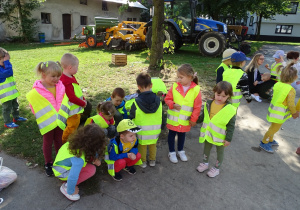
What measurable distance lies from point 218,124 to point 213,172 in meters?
0.72

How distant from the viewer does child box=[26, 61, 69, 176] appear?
8.96 ft

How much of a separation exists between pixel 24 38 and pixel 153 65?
48.3 feet

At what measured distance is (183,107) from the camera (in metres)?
3.18

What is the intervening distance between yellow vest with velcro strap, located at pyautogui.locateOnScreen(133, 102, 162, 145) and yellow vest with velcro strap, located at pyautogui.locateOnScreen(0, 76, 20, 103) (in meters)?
2.46

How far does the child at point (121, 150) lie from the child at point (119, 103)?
650 millimetres

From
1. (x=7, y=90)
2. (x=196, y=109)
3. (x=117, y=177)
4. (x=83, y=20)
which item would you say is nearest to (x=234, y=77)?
(x=196, y=109)

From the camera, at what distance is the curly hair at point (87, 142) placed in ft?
7.81

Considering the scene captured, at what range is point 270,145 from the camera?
383 centimetres

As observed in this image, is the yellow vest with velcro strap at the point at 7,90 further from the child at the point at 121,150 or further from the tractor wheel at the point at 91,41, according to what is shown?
the tractor wheel at the point at 91,41

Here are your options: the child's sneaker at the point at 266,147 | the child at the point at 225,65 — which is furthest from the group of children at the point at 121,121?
the child at the point at 225,65

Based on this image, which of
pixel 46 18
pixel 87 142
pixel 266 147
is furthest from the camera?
pixel 46 18

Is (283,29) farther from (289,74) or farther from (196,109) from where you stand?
(196,109)

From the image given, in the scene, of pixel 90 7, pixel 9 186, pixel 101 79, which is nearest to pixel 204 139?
pixel 9 186

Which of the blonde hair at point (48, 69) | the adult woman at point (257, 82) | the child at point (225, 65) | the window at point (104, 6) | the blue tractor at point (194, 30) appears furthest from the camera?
the window at point (104, 6)
